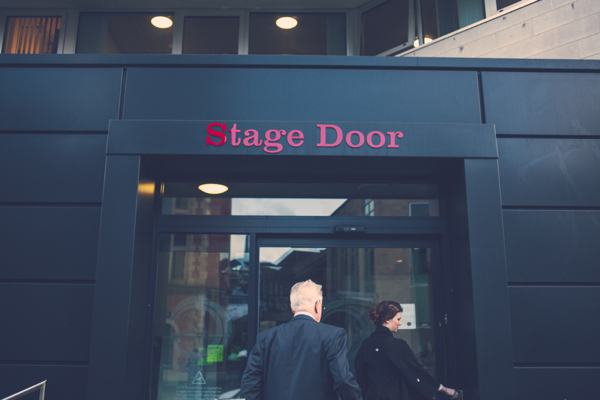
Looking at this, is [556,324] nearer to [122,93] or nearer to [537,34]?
[537,34]

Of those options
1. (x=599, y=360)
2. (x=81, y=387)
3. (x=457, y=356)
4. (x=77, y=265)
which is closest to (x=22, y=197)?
(x=77, y=265)

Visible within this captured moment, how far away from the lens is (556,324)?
461 centimetres

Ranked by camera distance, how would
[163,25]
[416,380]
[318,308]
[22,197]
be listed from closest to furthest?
1. [318,308]
2. [416,380]
3. [22,197]
4. [163,25]

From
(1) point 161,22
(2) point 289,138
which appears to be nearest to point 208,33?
(1) point 161,22

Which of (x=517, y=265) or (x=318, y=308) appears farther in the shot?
(x=517, y=265)

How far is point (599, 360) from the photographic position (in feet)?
15.0

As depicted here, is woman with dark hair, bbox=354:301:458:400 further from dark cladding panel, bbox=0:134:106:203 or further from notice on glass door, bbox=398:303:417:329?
dark cladding panel, bbox=0:134:106:203

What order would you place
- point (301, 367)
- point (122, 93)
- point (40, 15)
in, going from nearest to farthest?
1. point (301, 367)
2. point (122, 93)
3. point (40, 15)

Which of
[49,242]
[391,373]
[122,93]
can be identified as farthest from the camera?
[122,93]

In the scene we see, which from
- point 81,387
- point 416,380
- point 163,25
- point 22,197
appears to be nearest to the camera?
point 416,380

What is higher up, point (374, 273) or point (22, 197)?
point (22, 197)

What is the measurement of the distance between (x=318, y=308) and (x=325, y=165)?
1927mm

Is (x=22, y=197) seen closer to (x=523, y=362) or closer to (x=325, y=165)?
(x=325, y=165)

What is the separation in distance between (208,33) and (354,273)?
4815mm
